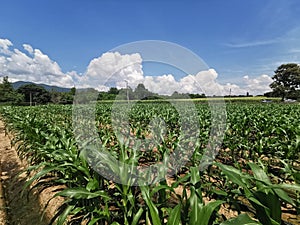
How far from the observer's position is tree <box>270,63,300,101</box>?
53688mm

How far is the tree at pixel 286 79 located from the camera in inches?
2114

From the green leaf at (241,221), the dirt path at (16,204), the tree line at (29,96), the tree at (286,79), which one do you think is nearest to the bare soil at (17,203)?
the dirt path at (16,204)

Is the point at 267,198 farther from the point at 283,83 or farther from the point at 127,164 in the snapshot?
the point at 283,83

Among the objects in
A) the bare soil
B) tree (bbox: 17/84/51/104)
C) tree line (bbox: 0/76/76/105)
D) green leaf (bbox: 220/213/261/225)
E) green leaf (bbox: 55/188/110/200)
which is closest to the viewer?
green leaf (bbox: 220/213/261/225)

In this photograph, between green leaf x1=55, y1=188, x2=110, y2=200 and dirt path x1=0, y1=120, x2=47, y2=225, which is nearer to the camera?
green leaf x1=55, y1=188, x2=110, y2=200

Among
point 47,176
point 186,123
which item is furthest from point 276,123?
point 47,176

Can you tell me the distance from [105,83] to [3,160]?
14.5 ft

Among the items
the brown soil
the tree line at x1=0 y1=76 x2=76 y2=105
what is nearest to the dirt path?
the brown soil

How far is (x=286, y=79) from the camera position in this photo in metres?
56.1

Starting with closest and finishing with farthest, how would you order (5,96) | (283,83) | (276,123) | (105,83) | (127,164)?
1. (127,164)
2. (105,83)
3. (276,123)
4. (5,96)
5. (283,83)

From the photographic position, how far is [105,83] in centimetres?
344

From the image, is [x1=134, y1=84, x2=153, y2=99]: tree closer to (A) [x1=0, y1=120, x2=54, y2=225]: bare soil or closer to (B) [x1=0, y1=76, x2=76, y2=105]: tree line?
(A) [x1=0, y1=120, x2=54, y2=225]: bare soil

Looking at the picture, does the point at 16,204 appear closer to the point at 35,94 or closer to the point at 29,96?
the point at 35,94

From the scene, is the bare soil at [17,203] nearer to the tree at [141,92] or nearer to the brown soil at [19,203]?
the brown soil at [19,203]
